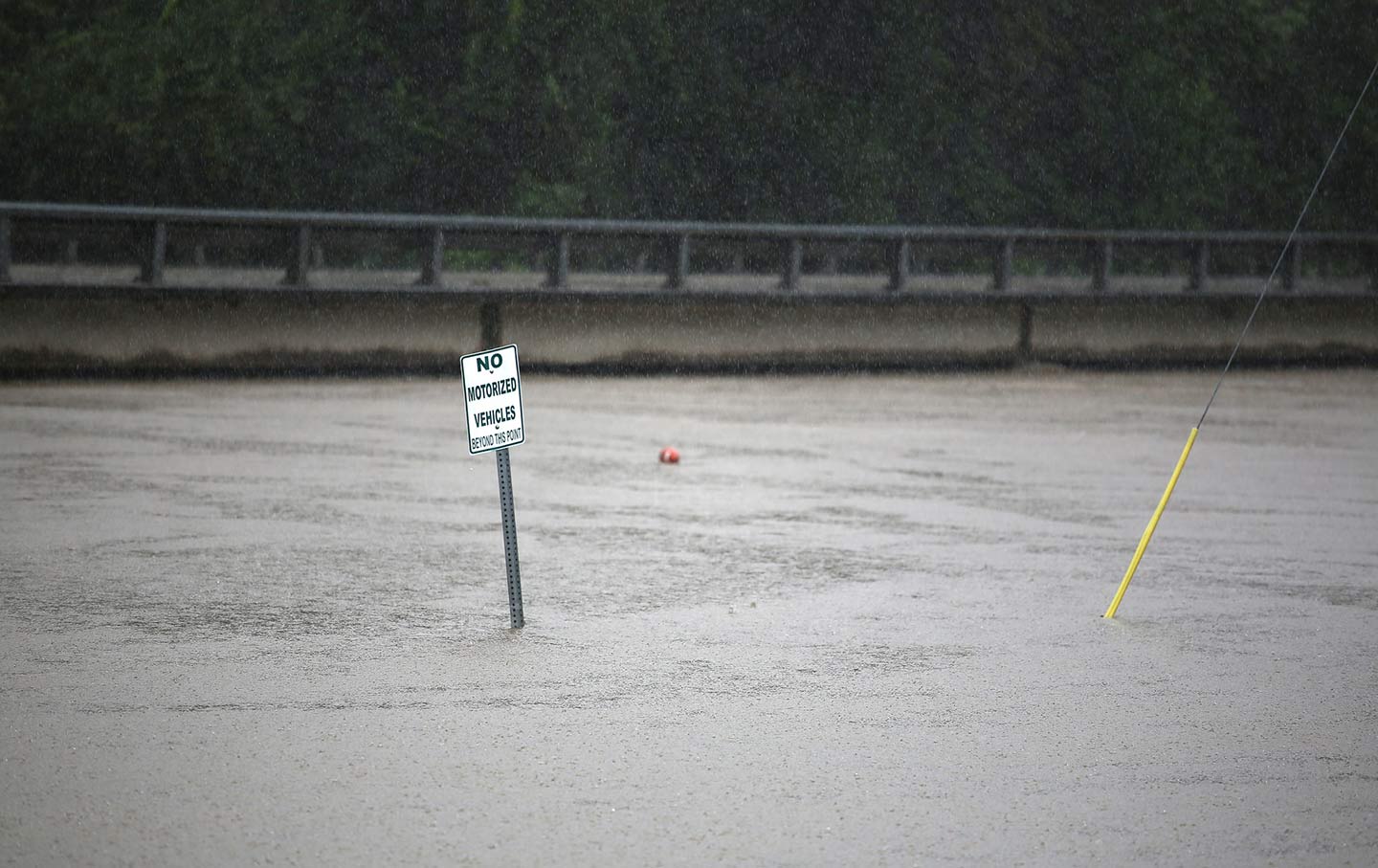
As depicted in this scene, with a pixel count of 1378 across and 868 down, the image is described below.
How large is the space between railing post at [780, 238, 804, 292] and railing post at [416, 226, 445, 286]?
3779mm

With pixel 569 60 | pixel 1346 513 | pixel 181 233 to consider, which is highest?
pixel 569 60

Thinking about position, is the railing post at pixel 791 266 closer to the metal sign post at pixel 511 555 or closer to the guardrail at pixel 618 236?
the guardrail at pixel 618 236

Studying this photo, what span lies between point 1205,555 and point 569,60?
89.9 ft

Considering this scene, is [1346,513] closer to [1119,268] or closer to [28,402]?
Result: [28,402]

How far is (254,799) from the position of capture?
5430 mm

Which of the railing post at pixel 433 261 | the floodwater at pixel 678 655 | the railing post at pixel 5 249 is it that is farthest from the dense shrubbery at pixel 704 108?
the floodwater at pixel 678 655

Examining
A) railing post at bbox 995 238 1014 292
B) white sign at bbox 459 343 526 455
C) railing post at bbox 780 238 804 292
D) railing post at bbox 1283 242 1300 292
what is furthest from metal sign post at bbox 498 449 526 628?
railing post at bbox 1283 242 1300 292

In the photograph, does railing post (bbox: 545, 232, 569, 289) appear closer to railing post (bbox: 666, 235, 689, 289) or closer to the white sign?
railing post (bbox: 666, 235, 689, 289)

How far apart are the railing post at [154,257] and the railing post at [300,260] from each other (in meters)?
1.23

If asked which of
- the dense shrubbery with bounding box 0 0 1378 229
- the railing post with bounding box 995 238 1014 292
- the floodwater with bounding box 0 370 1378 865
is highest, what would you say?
the dense shrubbery with bounding box 0 0 1378 229

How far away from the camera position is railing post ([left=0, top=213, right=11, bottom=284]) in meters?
18.0

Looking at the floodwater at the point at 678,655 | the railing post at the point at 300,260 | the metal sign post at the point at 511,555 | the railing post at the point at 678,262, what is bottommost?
the floodwater at the point at 678,655

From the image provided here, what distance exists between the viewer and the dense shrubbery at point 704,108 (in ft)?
115

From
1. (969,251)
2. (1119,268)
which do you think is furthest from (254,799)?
(1119,268)
